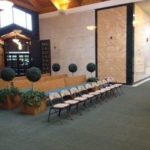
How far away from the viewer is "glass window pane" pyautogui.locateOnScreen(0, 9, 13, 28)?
12.4 m

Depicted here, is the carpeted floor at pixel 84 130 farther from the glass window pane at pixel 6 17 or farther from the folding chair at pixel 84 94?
the glass window pane at pixel 6 17

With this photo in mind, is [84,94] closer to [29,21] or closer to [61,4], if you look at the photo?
[61,4]

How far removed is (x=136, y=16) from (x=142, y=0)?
931 millimetres

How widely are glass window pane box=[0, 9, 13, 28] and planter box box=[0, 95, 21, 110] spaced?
23.3 feet

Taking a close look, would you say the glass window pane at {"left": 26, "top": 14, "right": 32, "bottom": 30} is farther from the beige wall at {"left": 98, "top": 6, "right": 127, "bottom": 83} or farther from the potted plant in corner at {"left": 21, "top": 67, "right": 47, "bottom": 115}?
the potted plant in corner at {"left": 21, "top": 67, "right": 47, "bottom": 115}

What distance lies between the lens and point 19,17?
13.1 metres

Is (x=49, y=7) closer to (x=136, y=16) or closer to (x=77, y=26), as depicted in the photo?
(x=77, y=26)

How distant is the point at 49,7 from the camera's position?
43.7ft

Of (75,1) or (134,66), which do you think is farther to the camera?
(75,1)

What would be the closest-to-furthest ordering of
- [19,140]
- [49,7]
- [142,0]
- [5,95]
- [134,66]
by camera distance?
[19,140] < [5,95] < [142,0] < [134,66] < [49,7]

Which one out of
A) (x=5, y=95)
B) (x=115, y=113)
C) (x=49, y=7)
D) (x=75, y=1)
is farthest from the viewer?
(x=49, y=7)

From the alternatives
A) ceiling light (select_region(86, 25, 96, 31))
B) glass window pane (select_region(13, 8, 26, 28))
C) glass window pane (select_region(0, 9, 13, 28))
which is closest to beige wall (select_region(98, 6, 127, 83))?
ceiling light (select_region(86, 25, 96, 31))

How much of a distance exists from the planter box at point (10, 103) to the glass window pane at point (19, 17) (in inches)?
295

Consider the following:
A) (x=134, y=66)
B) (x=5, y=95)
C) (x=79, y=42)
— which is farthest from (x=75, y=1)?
(x=5, y=95)
